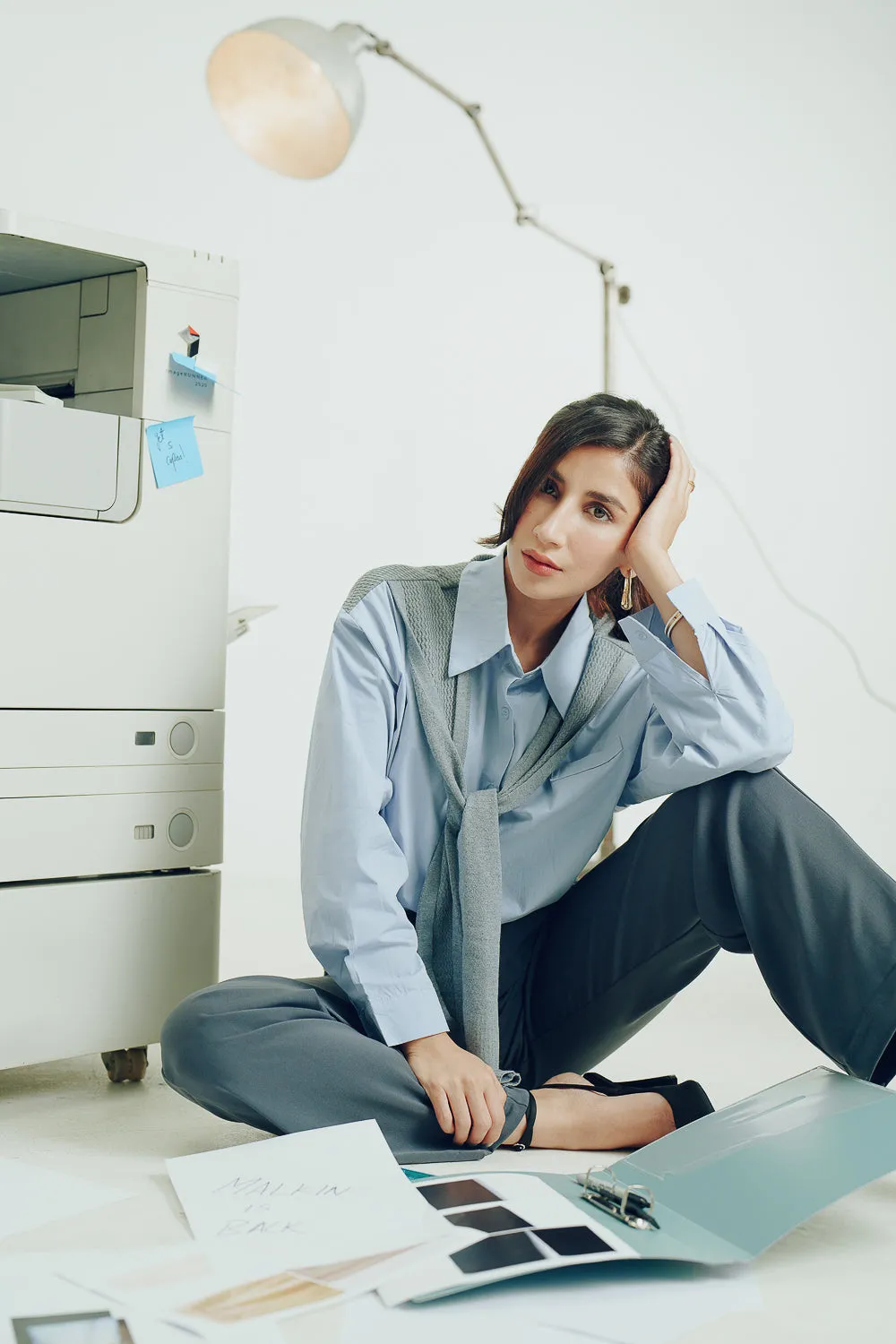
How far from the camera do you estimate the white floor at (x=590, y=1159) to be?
93 centimetres

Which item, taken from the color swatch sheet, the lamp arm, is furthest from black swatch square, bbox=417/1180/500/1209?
the lamp arm

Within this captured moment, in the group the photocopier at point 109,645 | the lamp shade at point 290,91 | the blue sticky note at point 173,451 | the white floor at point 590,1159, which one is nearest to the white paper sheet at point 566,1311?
the white floor at point 590,1159

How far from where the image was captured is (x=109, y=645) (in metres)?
1.45

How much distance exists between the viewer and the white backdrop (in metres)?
2.65

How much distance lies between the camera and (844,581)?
282 cm

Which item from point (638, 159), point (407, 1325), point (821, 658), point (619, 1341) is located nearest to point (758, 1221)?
point (619, 1341)

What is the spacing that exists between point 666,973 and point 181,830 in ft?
1.91

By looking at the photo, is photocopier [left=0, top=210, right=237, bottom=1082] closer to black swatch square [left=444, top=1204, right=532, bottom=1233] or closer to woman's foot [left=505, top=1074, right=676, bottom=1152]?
woman's foot [left=505, top=1074, right=676, bottom=1152]

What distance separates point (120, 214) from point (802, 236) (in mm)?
1440

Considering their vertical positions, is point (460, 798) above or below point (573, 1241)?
above

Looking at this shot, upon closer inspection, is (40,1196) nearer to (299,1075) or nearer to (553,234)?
(299,1075)

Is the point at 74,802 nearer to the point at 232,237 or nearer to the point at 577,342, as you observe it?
the point at 232,237

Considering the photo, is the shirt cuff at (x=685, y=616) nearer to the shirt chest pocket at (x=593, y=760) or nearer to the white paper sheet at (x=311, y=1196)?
the shirt chest pocket at (x=593, y=760)

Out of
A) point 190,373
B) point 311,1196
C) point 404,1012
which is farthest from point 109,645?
point 311,1196
